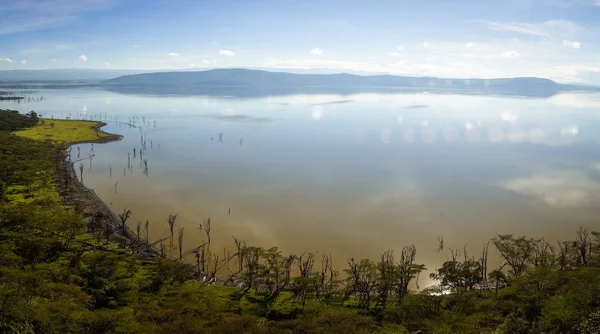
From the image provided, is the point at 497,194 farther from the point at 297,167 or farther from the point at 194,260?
the point at 194,260

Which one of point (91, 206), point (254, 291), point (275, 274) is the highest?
point (91, 206)

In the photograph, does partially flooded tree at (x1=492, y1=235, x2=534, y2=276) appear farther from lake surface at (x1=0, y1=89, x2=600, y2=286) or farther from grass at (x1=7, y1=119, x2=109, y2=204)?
grass at (x1=7, y1=119, x2=109, y2=204)

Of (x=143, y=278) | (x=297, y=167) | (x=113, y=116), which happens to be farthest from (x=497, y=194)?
(x=113, y=116)

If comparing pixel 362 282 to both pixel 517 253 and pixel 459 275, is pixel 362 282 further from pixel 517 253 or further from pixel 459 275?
pixel 517 253

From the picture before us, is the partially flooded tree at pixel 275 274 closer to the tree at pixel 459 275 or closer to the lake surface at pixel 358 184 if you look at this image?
the lake surface at pixel 358 184

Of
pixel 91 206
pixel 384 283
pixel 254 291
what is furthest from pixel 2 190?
pixel 384 283

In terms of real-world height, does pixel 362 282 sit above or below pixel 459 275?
below
